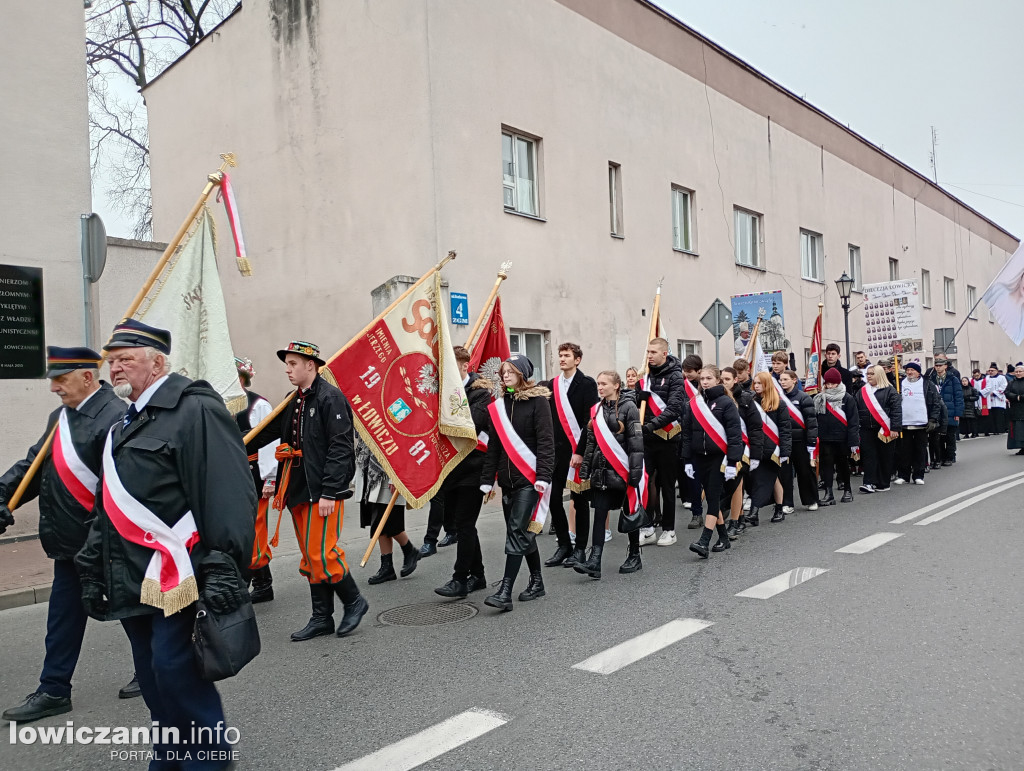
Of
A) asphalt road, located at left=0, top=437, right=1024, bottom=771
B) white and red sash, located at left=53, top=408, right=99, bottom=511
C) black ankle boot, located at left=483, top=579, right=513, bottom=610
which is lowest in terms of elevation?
asphalt road, located at left=0, top=437, right=1024, bottom=771

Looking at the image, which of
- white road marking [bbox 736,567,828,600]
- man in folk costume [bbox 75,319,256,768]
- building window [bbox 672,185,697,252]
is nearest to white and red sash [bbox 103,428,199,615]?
man in folk costume [bbox 75,319,256,768]

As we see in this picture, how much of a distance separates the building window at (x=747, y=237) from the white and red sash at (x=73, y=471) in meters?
18.5

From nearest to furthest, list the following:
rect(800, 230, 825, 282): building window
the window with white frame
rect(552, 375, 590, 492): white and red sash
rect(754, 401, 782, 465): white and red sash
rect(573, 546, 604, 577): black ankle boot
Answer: rect(573, 546, 604, 577): black ankle boot
rect(552, 375, 590, 492): white and red sash
rect(754, 401, 782, 465): white and red sash
the window with white frame
rect(800, 230, 825, 282): building window

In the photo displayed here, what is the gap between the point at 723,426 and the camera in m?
7.94

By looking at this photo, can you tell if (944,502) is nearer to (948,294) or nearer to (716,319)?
(716,319)

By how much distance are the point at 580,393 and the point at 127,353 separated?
4833 millimetres

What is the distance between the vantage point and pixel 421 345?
22.4 feet

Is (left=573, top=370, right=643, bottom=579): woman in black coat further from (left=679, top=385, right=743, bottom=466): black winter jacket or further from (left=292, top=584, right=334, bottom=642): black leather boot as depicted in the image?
(left=292, top=584, right=334, bottom=642): black leather boot

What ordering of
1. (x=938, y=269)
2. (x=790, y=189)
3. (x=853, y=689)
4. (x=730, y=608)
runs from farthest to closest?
(x=938, y=269) → (x=790, y=189) → (x=730, y=608) → (x=853, y=689)

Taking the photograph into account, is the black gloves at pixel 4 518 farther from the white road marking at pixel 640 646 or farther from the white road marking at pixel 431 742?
the white road marking at pixel 640 646

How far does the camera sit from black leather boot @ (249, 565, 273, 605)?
6542 millimetres

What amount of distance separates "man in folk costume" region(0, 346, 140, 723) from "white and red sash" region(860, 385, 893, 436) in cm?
1062

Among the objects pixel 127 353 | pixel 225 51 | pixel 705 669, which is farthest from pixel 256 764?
pixel 225 51

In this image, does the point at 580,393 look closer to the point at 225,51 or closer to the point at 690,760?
the point at 690,760
